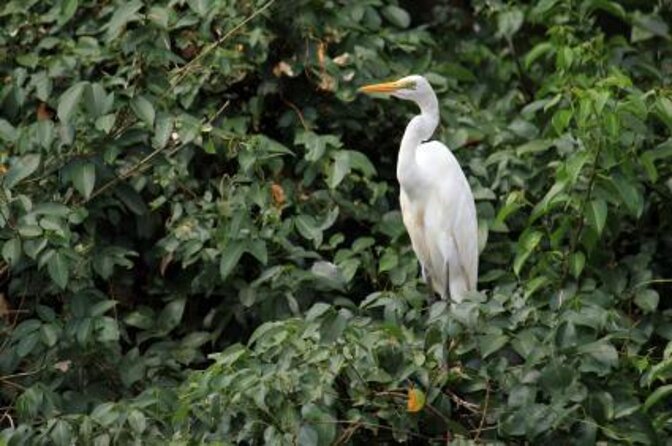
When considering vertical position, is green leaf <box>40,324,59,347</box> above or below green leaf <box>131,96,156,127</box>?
below

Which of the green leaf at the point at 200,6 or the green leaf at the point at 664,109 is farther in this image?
the green leaf at the point at 200,6

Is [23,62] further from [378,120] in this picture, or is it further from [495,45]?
[495,45]

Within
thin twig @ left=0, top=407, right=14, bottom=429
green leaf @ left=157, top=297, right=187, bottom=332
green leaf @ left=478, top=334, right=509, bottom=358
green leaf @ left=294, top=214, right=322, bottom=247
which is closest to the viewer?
green leaf @ left=478, top=334, right=509, bottom=358

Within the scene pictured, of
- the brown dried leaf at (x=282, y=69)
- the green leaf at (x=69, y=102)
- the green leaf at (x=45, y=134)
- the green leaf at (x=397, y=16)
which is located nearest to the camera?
the green leaf at (x=69, y=102)

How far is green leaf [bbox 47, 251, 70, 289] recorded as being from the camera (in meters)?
3.77

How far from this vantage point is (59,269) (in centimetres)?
378

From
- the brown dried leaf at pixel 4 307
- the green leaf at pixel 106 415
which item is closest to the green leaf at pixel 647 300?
the green leaf at pixel 106 415

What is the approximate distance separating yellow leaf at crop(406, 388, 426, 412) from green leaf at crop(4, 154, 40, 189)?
1.16m

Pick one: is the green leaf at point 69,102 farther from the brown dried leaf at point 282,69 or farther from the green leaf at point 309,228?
the brown dried leaf at point 282,69

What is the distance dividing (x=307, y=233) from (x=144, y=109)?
1.79 feet

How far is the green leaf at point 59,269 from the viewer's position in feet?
12.4

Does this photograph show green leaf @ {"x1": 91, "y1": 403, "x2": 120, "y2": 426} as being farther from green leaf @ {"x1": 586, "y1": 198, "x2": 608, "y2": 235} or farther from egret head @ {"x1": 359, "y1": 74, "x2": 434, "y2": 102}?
green leaf @ {"x1": 586, "y1": 198, "x2": 608, "y2": 235}

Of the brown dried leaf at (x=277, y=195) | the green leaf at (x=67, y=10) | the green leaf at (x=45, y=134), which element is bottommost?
the brown dried leaf at (x=277, y=195)

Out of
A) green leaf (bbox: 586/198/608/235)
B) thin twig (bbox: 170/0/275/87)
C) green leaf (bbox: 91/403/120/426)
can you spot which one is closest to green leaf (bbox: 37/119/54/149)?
thin twig (bbox: 170/0/275/87)
